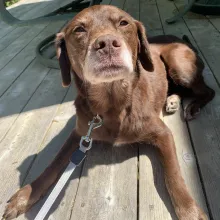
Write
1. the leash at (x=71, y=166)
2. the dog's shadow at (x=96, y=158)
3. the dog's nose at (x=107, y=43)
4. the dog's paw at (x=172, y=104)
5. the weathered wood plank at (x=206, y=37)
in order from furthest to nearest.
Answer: the weathered wood plank at (x=206, y=37), the dog's paw at (x=172, y=104), the dog's shadow at (x=96, y=158), the dog's nose at (x=107, y=43), the leash at (x=71, y=166)

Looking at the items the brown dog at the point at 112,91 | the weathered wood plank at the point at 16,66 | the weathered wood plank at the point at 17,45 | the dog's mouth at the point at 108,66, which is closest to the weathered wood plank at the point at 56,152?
the brown dog at the point at 112,91

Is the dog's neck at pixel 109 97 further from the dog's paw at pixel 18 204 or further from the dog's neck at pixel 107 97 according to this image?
the dog's paw at pixel 18 204

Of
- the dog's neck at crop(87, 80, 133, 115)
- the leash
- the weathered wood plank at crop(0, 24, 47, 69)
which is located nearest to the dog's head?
the dog's neck at crop(87, 80, 133, 115)

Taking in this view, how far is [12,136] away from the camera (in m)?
2.75

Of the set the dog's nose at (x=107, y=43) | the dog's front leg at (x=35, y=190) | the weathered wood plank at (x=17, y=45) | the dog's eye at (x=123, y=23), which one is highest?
the dog's nose at (x=107, y=43)

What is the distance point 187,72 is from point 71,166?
150 cm

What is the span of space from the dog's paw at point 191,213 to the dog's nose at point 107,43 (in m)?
1.00

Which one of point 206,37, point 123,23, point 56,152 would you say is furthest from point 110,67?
point 206,37

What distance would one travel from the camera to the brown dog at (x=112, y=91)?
1869mm

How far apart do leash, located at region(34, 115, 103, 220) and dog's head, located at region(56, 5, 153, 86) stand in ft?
0.98

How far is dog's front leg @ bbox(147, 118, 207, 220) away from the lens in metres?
1.73

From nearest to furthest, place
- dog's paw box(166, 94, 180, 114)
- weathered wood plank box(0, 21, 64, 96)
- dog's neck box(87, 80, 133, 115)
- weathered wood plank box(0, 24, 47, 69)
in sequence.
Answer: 1. dog's neck box(87, 80, 133, 115)
2. dog's paw box(166, 94, 180, 114)
3. weathered wood plank box(0, 21, 64, 96)
4. weathered wood plank box(0, 24, 47, 69)

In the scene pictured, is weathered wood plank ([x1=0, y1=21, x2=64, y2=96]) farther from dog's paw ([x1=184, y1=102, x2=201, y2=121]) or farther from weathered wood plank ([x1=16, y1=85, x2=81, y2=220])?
dog's paw ([x1=184, y1=102, x2=201, y2=121])

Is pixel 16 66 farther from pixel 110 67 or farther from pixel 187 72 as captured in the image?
pixel 110 67
